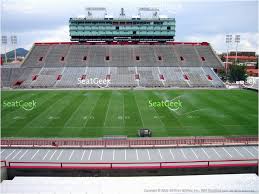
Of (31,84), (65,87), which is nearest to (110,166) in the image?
(65,87)

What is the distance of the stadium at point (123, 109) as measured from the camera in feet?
56.2

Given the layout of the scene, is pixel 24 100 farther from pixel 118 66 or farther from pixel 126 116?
pixel 118 66

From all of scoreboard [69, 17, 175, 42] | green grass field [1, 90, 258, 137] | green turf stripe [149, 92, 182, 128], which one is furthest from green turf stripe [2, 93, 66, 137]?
scoreboard [69, 17, 175, 42]

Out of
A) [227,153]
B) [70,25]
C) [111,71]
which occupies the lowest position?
[227,153]

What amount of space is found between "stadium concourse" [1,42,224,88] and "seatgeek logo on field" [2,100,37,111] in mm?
15287

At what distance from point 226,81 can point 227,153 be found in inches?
1815

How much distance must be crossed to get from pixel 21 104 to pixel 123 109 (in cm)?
1259

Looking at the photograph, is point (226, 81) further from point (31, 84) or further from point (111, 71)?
point (31, 84)

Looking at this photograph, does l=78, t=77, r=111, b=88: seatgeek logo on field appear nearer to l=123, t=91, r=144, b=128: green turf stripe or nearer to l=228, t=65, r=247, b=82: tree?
l=123, t=91, r=144, b=128: green turf stripe

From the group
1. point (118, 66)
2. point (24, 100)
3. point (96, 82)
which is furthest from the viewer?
point (118, 66)

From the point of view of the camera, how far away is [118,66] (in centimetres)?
6209

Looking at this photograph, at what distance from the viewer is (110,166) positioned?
576 inches

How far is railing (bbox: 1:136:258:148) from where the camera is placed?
67.5 feet

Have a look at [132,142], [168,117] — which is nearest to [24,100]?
[168,117]
